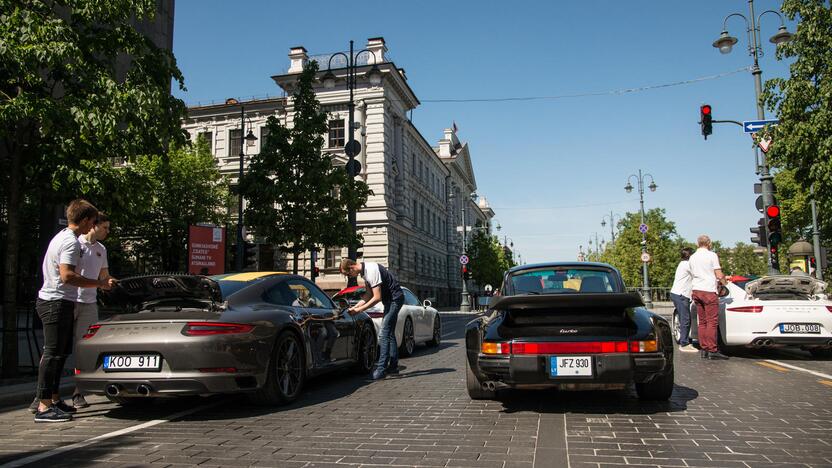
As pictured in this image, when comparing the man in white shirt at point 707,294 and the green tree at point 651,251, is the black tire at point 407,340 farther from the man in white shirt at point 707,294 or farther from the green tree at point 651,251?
the green tree at point 651,251

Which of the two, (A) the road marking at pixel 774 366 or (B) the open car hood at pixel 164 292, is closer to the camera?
(B) the open car hood at pixel 164 292

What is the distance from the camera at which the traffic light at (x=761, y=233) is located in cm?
1609

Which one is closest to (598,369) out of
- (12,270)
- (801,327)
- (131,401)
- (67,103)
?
(131,401)

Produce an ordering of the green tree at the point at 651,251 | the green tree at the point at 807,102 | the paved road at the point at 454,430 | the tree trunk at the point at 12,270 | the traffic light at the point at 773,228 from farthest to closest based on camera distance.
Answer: the green tree at the point at 651,251 → the traffic light at the point at 773,228 → the green tree at the point at 807,102 → the tree trunk at the point at 12,270 → the paved road at the point at 454,430

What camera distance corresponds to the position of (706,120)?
1703cm

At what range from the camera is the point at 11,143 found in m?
8.40

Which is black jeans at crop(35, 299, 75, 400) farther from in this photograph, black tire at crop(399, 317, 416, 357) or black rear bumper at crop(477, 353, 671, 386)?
black tire at crop(399, 317, 416, 357)

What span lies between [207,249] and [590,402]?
2031 centimetres

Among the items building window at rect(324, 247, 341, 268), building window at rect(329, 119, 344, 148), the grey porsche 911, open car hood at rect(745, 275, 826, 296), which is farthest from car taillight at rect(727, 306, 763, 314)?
building window at rect(329, 119, 344, 148)

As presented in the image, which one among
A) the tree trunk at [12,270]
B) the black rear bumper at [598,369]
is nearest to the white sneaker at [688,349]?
the black rear bumper at [598,369]

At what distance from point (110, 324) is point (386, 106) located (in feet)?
118

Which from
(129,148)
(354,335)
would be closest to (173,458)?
(354,335)

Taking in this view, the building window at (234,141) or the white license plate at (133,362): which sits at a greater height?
the building window at (234,141)

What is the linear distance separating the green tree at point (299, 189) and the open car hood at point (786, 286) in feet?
45.4
